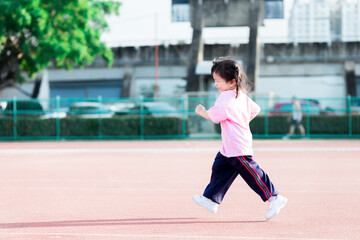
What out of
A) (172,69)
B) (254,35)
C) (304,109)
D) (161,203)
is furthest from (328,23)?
(161,203)

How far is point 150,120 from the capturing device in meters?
26.9

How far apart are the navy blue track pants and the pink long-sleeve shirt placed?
0.30 feet

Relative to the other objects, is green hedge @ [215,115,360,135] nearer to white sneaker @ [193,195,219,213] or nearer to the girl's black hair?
white sneaker @ [193,195,219,213]

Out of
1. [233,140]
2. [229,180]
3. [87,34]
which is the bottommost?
[229,180]

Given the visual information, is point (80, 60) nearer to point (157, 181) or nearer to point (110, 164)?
point (110, 164)

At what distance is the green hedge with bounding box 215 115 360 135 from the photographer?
26.6 m

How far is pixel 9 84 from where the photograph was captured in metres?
33.8

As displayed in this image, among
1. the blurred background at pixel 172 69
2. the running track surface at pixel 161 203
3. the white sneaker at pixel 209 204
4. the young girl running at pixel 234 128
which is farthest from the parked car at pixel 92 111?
the young girl running at pixel 234 128

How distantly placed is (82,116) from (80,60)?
3920mm

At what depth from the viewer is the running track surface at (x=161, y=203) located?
5723 millimetres

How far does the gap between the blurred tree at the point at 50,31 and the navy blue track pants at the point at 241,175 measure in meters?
22.9

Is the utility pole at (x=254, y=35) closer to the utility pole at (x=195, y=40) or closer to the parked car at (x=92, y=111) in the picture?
the utility pole at (x=195, y=40)

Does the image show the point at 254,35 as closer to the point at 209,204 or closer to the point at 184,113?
the point at 184,113

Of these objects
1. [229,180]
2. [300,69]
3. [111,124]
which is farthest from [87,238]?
[300,69]
